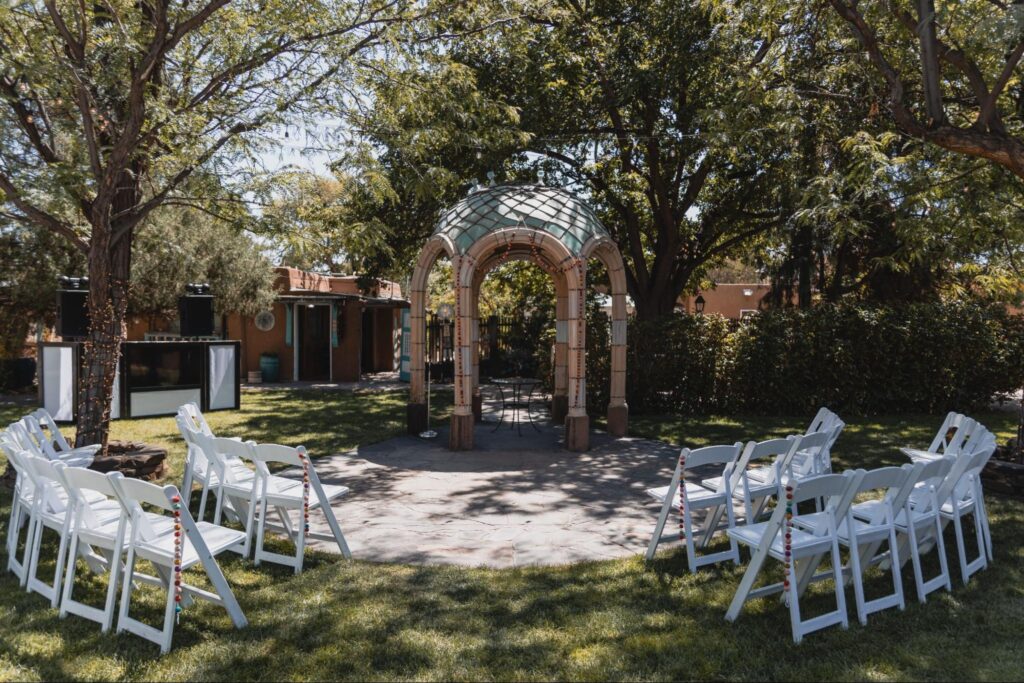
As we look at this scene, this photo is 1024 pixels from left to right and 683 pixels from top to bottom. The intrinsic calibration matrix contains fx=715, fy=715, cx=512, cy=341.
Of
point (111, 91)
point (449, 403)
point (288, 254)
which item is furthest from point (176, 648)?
point (449, 403)

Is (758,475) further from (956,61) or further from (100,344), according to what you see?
(100,344)

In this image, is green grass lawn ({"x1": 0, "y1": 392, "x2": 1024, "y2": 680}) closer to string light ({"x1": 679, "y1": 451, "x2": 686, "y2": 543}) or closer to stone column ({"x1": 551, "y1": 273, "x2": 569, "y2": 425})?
string light ({"x1": 679, "y1": 451, "x2": 686, "y2": 543})

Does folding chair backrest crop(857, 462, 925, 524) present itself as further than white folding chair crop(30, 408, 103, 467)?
No

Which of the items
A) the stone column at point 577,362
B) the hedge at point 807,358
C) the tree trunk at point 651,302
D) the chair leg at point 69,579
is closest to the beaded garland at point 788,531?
the chair leg at point 69,579

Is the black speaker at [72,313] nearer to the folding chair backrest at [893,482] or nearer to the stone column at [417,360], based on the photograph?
the stone column at [417,360]

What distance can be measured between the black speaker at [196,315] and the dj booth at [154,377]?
291mm

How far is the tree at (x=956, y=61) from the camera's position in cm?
638

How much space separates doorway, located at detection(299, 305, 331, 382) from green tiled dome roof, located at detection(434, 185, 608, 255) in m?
11.2

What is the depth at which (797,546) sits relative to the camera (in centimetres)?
396

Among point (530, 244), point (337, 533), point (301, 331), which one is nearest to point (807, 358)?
point (530, 244)

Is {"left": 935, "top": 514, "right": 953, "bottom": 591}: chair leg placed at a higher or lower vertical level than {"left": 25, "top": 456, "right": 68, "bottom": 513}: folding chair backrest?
lower

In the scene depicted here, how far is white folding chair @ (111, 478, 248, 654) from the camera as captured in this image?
3.63 metres

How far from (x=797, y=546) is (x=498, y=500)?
3.44 m

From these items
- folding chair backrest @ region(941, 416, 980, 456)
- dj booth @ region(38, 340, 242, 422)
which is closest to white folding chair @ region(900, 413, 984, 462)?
folding chair backrest @ region(941, 416, 980, 456)
